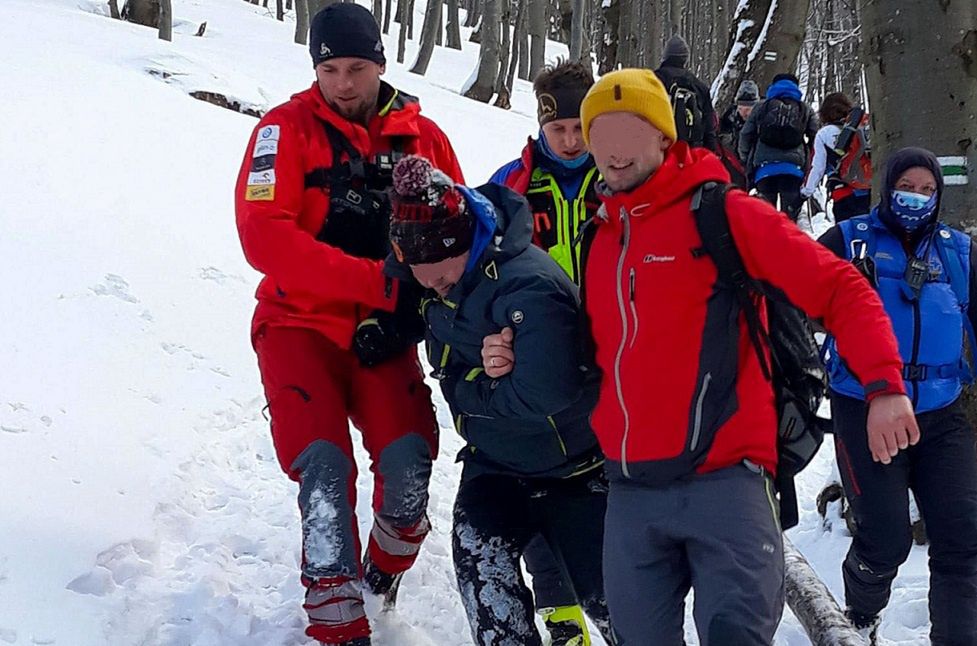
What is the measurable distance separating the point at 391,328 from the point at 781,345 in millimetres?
1444

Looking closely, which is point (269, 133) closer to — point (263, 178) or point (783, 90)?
point (263, 178)

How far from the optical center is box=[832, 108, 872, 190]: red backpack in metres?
9.43

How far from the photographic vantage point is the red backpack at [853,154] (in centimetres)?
943

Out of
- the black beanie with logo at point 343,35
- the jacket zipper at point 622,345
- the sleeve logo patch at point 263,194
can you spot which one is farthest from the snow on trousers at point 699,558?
the black beanie with logo at point 343,35

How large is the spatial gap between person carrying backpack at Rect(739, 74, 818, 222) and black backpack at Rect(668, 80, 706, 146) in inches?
161

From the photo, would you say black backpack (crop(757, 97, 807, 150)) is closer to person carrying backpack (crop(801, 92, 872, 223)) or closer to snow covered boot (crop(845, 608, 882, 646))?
person carrying backpack (crop(801, 92, 872, 223))

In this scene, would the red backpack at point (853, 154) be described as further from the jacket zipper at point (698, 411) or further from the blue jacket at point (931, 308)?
the jacket zipper at point (698, 411)

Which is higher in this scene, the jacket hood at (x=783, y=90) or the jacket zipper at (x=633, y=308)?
the jacket hood at (x=783, y=90)

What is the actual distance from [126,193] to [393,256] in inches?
222

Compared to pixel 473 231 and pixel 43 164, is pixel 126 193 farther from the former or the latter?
pixel 473 231

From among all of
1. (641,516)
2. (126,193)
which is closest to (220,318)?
(126,193)

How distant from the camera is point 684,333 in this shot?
2.75 meters

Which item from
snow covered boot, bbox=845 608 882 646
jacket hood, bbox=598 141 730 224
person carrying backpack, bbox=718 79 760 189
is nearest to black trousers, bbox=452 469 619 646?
jacket hood, bbox=598 141 730 224

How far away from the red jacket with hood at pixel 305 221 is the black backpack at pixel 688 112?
1.99m
